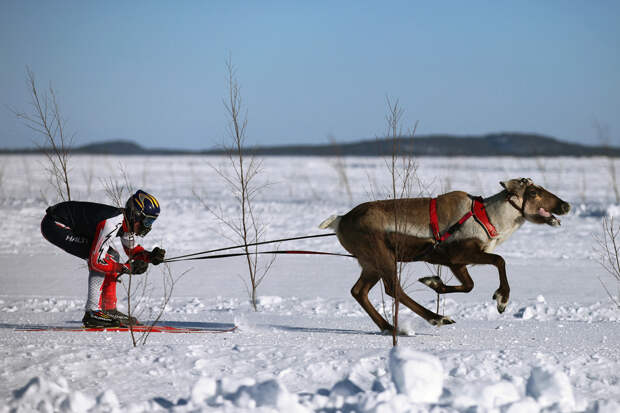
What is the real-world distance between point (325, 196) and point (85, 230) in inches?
540

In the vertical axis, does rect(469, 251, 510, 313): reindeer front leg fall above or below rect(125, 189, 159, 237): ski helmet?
below

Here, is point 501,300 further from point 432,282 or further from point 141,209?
point 141,209

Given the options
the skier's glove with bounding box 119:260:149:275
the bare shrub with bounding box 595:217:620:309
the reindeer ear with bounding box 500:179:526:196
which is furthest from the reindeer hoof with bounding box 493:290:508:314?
the skier's glove with bounding box 119:260:149:275

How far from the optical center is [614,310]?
6.45 meters

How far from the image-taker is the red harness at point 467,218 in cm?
500

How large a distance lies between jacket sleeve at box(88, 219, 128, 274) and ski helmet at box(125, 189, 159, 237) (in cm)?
16

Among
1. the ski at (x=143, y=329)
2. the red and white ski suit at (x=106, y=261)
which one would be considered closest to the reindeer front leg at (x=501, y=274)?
the ski at (x=143, y=329)

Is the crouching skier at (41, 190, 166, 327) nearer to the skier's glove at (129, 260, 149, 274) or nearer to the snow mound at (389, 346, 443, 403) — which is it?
the skier's glove at (129, 260, 149, 274)

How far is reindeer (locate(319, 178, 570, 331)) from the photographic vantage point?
16.4ft

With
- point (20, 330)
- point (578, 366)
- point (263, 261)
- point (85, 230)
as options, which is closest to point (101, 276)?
point (85, 230)

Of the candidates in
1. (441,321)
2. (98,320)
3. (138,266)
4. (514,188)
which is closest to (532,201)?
(514,188)

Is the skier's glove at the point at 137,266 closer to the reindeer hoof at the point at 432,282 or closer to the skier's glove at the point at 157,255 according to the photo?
the skier's glove at the point at 157,255

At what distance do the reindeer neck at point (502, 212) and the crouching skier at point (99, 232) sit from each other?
9.06 feet

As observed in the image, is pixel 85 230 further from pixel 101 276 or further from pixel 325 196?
pixel 325 196
